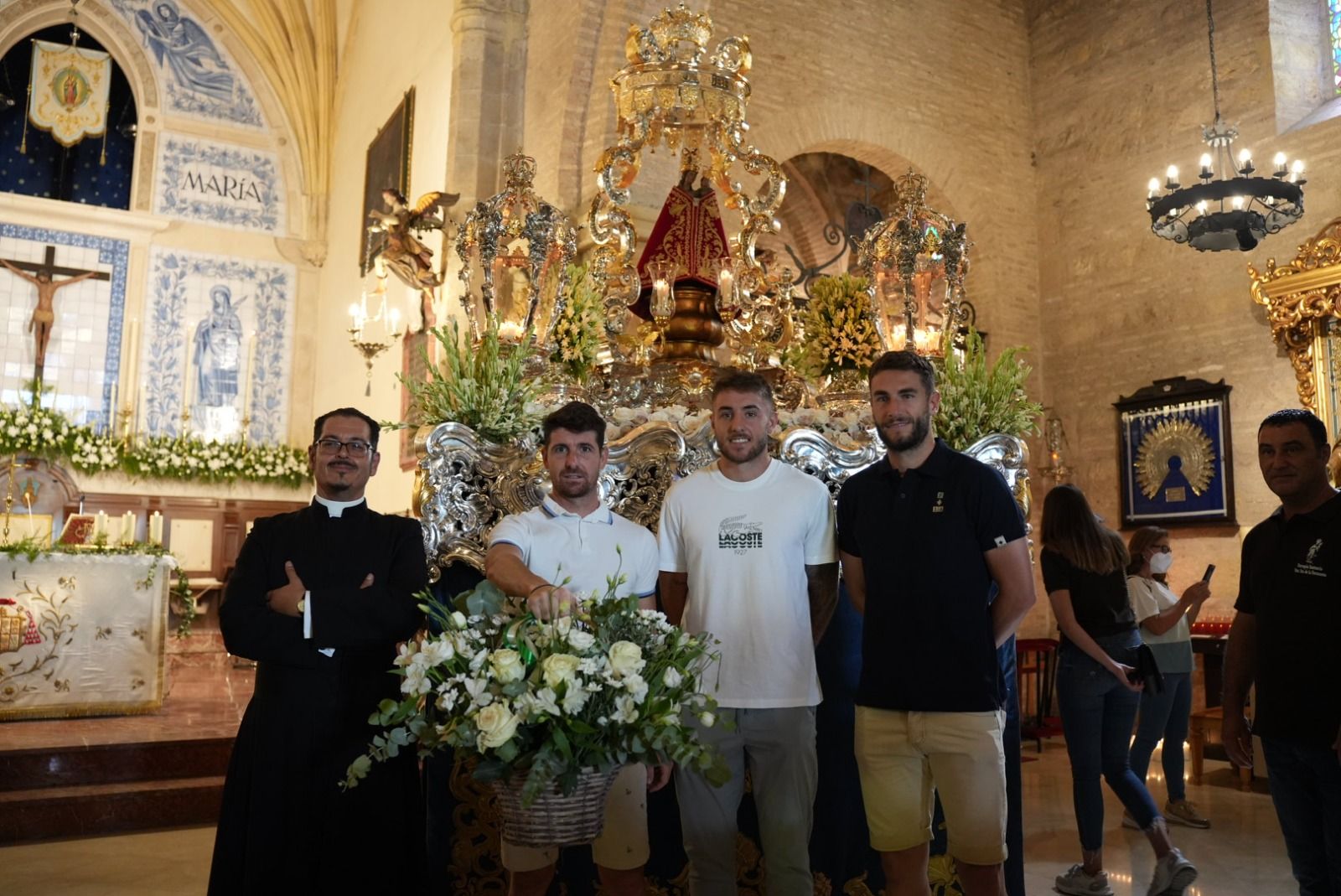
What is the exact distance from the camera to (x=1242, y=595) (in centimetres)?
344

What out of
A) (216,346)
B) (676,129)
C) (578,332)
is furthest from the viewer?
(216,346)

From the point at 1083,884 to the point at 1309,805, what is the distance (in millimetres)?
1737

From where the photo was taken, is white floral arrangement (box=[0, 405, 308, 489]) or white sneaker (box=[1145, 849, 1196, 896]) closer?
white sneaker (box=[1145, 849, 1196, 896])

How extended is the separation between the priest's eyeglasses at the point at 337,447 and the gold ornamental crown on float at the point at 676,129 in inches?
84.2

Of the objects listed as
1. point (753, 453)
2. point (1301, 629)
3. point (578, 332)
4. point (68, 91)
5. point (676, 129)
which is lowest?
point (1301, 629)

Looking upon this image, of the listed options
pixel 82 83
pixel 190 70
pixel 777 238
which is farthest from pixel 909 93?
pixel 82 83

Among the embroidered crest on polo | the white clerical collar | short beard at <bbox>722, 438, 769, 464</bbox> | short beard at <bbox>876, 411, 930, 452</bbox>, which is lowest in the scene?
the embroidered crest on polo

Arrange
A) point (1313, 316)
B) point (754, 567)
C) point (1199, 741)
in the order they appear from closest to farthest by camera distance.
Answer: point (754, 567) < point (1199, 741) < point (1313, 316)

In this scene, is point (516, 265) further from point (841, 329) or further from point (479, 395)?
point (841, 329)

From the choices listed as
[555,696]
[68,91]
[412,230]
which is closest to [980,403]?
[555,696]

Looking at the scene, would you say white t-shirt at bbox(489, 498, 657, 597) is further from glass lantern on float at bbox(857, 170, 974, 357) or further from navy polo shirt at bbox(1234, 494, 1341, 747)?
glass lantern on float at bbox(857, 170, 974, 357)

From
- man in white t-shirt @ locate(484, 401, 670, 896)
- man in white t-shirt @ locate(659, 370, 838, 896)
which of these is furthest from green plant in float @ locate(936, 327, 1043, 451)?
man in white t-shirt @ locate(484, 401, 670, 896)

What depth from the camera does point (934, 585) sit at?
286 cm

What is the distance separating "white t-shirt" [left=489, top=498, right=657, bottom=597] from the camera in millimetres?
2908
